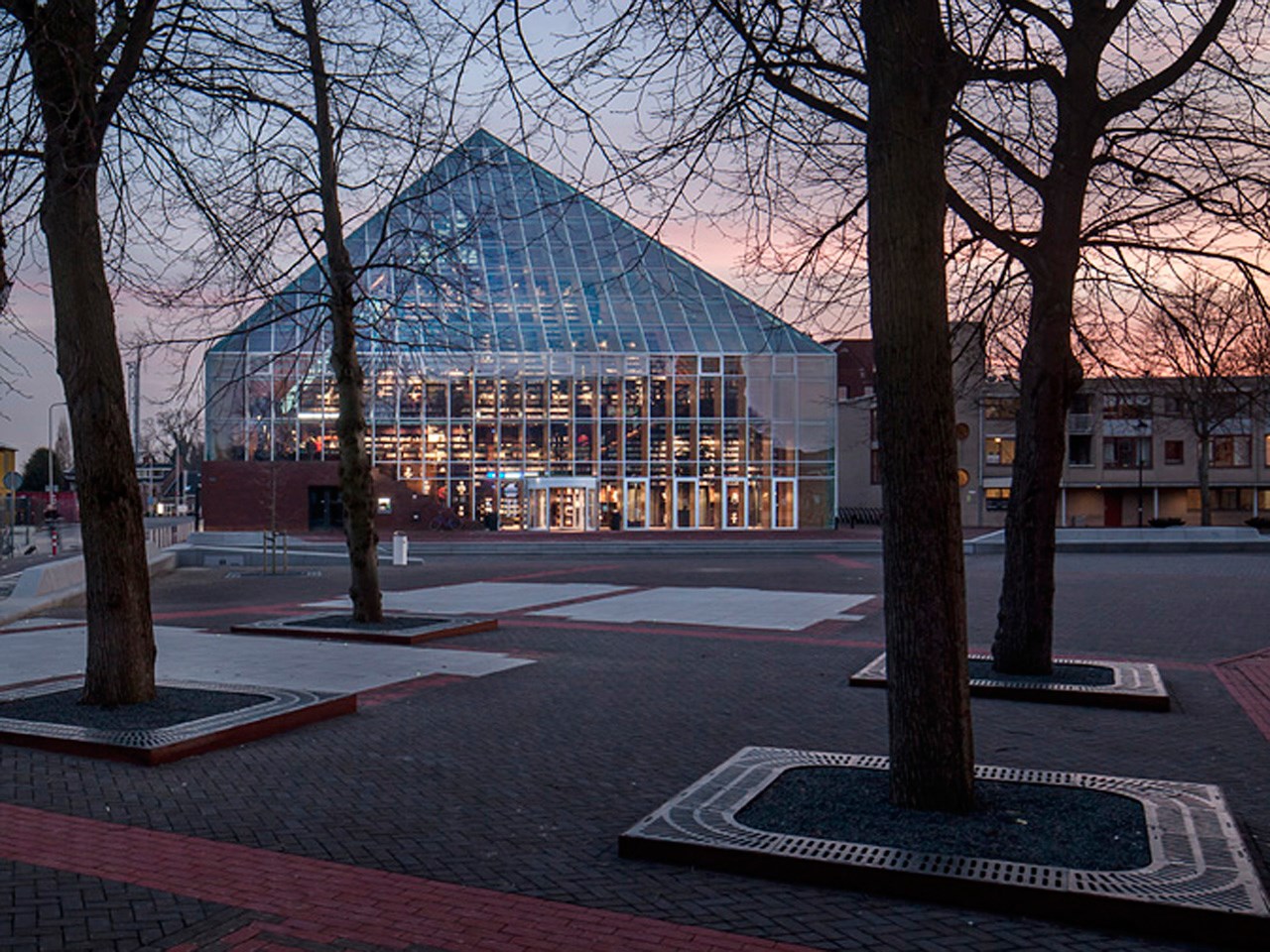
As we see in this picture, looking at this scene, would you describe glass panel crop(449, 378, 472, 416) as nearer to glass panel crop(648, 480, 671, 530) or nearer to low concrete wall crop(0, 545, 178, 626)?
glass panel crop(648, 480, 671, 530)

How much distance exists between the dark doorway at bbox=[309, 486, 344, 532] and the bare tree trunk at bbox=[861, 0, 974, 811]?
4806 cm

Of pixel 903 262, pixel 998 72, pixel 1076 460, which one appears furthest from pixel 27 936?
pixel 1076 460

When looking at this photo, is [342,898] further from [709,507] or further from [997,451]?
[997,451]

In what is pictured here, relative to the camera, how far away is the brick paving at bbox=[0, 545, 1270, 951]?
5.05 m

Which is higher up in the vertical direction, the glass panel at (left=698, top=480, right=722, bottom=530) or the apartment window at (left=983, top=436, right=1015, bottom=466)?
the apartment window at (left=983, top=436, right=1015, bottom=466)

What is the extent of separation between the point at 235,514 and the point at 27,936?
4885cm

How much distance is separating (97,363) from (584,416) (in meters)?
45.5

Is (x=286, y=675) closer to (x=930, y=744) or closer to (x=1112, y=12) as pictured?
(x=930, y=744)

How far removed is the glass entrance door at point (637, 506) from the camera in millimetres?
55188

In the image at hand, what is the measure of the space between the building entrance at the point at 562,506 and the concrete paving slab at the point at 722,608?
31126mm

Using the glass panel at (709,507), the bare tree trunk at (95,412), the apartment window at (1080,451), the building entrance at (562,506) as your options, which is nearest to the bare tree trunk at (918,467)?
the bare tree trunk at (95,412)

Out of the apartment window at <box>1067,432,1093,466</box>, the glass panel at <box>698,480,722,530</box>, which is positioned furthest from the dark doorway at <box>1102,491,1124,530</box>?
the glass panel at <box>698,480,722,530</box>

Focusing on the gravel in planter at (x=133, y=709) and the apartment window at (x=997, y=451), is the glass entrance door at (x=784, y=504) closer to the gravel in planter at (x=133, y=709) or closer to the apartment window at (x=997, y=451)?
the apartment window at (x=997, y=451)

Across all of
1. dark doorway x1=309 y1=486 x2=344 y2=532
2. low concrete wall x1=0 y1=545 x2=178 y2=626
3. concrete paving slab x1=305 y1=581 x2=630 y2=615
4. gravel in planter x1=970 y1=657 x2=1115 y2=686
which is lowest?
concrete paving slab x1=305 y1=581 x2=630 y2=615
